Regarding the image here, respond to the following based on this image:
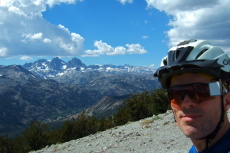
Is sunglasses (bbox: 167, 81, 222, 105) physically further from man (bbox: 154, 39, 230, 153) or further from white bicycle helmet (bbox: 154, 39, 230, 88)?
white bicycle helmet (bbox: 154, 39, 230, 88)

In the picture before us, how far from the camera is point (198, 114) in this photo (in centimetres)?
273

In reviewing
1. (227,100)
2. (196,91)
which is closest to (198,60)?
(196,91)

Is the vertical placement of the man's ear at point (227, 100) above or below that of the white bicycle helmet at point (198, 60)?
below

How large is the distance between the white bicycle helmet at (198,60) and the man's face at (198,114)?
0.53ft

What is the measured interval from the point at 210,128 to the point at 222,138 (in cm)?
16

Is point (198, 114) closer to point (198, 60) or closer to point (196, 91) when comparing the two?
point (196, 91)

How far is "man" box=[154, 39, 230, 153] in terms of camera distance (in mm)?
2631

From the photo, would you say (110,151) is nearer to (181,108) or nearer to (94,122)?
(181,108)

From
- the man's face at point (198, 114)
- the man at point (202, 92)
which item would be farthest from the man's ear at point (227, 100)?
the man's face at point (198, 114)

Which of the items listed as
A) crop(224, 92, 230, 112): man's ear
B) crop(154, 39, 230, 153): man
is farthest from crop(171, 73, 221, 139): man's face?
crop(224, 92, 230, 112): man's ear

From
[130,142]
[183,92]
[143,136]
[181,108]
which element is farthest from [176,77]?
[143,136]

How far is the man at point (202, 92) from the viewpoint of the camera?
2.63 metres

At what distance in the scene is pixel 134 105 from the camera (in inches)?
1984

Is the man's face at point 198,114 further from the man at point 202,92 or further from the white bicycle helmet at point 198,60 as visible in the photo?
the white bicycle helmet at point 198,60
